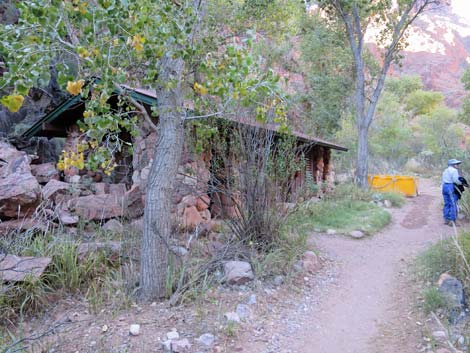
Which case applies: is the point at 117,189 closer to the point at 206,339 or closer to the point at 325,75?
the point at 206,339

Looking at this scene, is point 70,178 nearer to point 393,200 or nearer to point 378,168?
point 393,200

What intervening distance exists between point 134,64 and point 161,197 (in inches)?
58.4

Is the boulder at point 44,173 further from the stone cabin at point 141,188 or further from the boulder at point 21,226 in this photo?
the boulder at point 21,226

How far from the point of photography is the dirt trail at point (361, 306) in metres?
3.77

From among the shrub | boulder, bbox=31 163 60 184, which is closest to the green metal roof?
boulder, bbox=31 163 60 184

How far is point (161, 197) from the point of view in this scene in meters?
4.32

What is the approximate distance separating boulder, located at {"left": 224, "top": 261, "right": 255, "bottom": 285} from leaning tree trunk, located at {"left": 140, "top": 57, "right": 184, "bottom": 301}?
89 cm

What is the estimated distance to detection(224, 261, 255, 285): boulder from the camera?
481 cm

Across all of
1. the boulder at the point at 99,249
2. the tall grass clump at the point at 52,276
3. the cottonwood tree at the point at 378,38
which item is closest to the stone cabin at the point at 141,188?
the boulder at the point at 99,249

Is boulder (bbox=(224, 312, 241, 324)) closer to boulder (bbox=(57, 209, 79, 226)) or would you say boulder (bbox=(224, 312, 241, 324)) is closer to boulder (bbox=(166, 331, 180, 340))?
boulder (bbox=(166, 331, 180, 340))

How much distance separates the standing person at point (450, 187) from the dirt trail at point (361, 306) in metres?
1.22

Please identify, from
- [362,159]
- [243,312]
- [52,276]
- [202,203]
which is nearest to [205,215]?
[202,203]

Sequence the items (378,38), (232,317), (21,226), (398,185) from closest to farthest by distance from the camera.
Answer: (232,317), (21,226), (378,38), (398,185)

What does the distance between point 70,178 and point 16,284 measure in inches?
198
